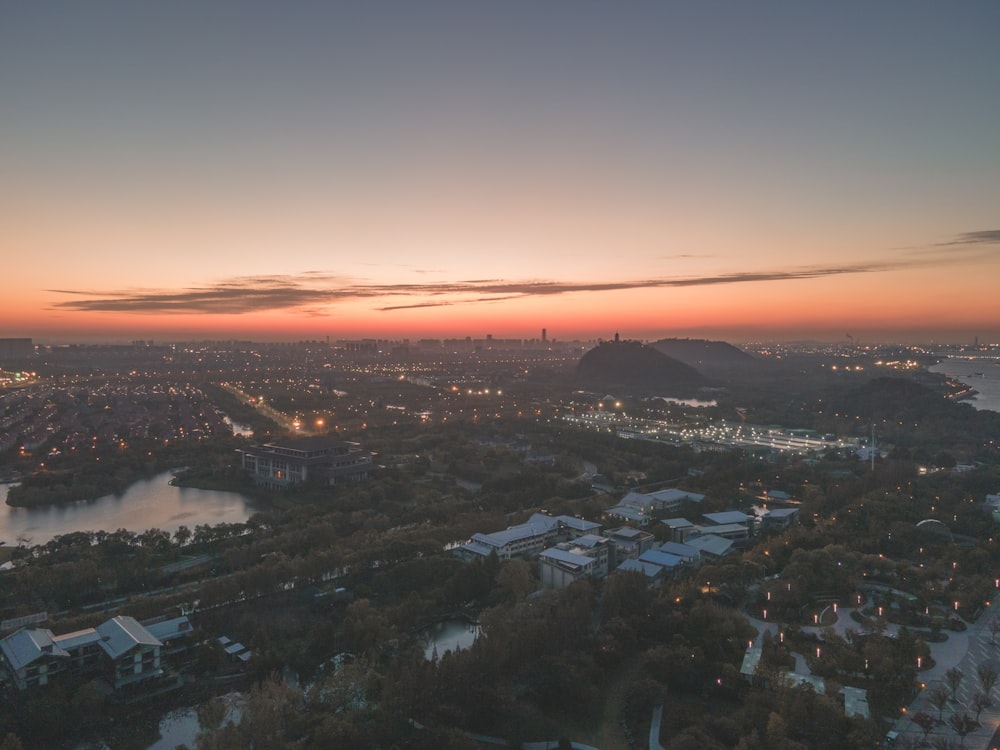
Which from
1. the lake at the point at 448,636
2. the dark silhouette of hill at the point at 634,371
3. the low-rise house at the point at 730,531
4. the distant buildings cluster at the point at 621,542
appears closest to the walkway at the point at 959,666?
the distant buildings cluster at the point at 621,542

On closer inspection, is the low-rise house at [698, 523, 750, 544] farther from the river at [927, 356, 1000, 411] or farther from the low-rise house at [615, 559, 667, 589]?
the river at [927, 356, 1000, 411]

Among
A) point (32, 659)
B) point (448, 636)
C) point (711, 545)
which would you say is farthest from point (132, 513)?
point (711, 545)

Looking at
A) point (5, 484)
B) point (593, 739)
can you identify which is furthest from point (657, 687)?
point (5, 484)

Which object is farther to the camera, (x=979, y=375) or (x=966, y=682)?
(x=979, y=375)

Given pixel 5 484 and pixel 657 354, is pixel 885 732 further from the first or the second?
pixel 657 354

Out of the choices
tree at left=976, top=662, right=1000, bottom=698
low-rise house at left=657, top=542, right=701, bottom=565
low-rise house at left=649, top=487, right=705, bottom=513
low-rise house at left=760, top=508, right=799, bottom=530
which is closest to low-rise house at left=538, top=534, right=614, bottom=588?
low-rise house at left=657, top=542, right=701, bottom=565

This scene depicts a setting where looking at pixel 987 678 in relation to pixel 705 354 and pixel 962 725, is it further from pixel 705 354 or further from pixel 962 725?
pixel 705 354
